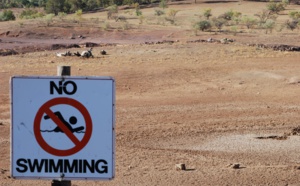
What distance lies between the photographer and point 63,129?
3525 millimetres

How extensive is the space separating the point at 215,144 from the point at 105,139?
28.2ft

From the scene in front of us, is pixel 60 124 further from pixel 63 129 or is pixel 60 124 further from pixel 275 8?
pixel 275 8

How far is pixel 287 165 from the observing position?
10.1 m

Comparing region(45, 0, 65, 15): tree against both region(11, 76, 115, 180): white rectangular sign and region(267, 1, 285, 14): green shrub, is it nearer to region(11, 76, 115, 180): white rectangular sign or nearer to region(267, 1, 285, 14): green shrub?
region(267, 1, 285, 14): green shrub

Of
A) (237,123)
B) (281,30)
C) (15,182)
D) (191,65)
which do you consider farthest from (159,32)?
(15,182)

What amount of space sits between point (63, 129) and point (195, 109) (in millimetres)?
12862

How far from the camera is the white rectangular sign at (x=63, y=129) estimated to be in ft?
11.5

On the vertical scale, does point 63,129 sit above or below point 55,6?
below

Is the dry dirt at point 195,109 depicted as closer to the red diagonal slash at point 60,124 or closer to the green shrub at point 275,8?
the red diagonal slash at point 60,124

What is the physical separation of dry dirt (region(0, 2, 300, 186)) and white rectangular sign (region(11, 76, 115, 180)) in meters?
5.39

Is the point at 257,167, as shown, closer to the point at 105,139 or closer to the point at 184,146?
the point at 184,146

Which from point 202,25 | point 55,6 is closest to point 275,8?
point 202,25

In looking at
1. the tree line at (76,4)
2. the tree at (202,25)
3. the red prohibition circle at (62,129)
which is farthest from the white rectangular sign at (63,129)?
the tree line at (76,4)

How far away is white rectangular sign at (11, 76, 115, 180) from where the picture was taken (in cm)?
352
